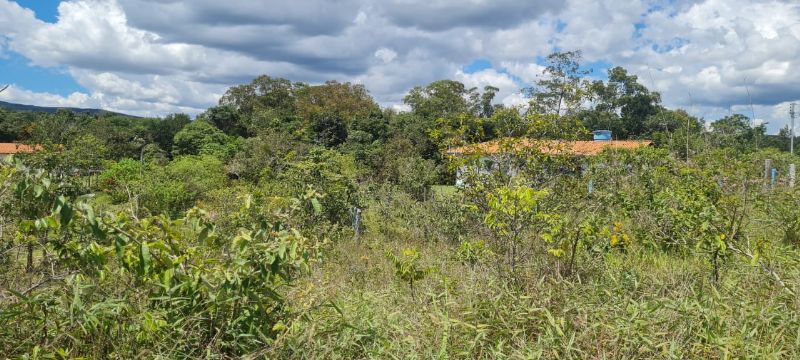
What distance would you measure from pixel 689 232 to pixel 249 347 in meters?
3.45

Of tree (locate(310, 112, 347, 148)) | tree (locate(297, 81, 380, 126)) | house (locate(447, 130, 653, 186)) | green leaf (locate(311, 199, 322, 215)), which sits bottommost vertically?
green leaf (locate(311, 199, 322, 215))

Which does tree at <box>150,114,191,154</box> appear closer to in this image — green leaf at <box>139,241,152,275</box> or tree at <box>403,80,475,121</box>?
tree at <box>403,80,475,121</box>

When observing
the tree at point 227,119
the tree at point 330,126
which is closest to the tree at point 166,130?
the tree at point 227,119

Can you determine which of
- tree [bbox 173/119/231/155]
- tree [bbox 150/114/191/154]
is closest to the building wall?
tree [bbox 173/119/231/155]

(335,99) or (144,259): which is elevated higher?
(335,99)

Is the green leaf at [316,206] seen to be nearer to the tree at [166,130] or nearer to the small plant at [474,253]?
the small plant at [474,253]

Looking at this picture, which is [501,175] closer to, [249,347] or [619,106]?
[249,347]

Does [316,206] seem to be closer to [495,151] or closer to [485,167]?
[485,167]

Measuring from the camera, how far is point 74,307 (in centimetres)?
271

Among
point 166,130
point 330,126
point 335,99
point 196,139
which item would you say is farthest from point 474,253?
point 166,130

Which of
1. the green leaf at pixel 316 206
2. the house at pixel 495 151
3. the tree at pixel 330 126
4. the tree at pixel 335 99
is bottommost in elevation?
the green leaf at pixel 316 206

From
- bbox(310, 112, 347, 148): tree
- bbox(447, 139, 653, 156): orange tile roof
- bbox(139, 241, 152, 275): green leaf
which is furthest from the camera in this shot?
bbox(310, 112, 347, 148): tree

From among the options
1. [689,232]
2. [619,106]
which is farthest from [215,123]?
[689,232]

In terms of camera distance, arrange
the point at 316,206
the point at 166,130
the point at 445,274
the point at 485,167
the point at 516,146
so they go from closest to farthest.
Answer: the point at 316,206
the point at 445,274
the point at 485,167
the point at 516,146
the point at 166,130
